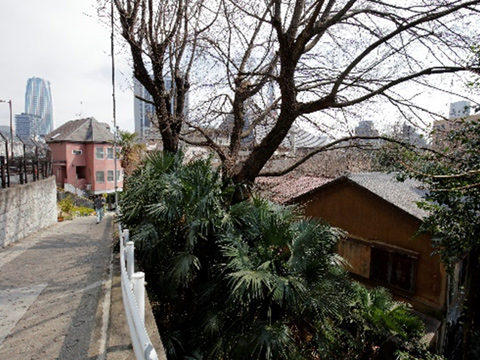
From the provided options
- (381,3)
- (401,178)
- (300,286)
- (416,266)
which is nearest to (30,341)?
(300,286)

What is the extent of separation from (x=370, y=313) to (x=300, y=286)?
10.8 ft

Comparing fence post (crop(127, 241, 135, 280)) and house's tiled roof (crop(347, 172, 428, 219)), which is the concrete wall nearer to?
fence post (crop(127, 241, 135, 280))

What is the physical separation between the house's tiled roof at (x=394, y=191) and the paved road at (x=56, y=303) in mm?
7691

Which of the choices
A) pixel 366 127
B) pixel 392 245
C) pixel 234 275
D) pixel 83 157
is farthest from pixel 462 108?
pixel 83 157

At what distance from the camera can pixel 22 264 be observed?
6844 millimetres

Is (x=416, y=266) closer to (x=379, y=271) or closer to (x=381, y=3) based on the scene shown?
(x=379, y=271)

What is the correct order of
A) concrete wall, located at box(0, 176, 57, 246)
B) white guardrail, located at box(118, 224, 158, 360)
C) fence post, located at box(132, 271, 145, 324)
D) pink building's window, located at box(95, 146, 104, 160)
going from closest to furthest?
1. white guardrail, located at box(118, 224, 158, 360)
2. fence post, located at box(132, 271, 145, 324)
3. concrete wall, located at box(0, 176, 57, 246)
4. pink building's window, located at box(95, 146, 104, 160)

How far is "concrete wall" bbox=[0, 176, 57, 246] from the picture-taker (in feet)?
27.8

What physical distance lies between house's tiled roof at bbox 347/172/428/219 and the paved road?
25.2 ft

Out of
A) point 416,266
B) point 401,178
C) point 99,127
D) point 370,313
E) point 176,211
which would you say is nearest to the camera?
point 176,211

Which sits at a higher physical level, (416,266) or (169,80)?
(169,80)

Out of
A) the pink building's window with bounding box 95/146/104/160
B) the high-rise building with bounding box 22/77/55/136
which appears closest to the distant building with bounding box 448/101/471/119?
the pink building's window with bounding box 95/146/104/160

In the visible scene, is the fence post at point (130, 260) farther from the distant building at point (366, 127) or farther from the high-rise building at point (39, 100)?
the high-rise building at point (39, 100)

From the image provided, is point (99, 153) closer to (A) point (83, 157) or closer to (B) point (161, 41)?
(A) point (83, 157)
